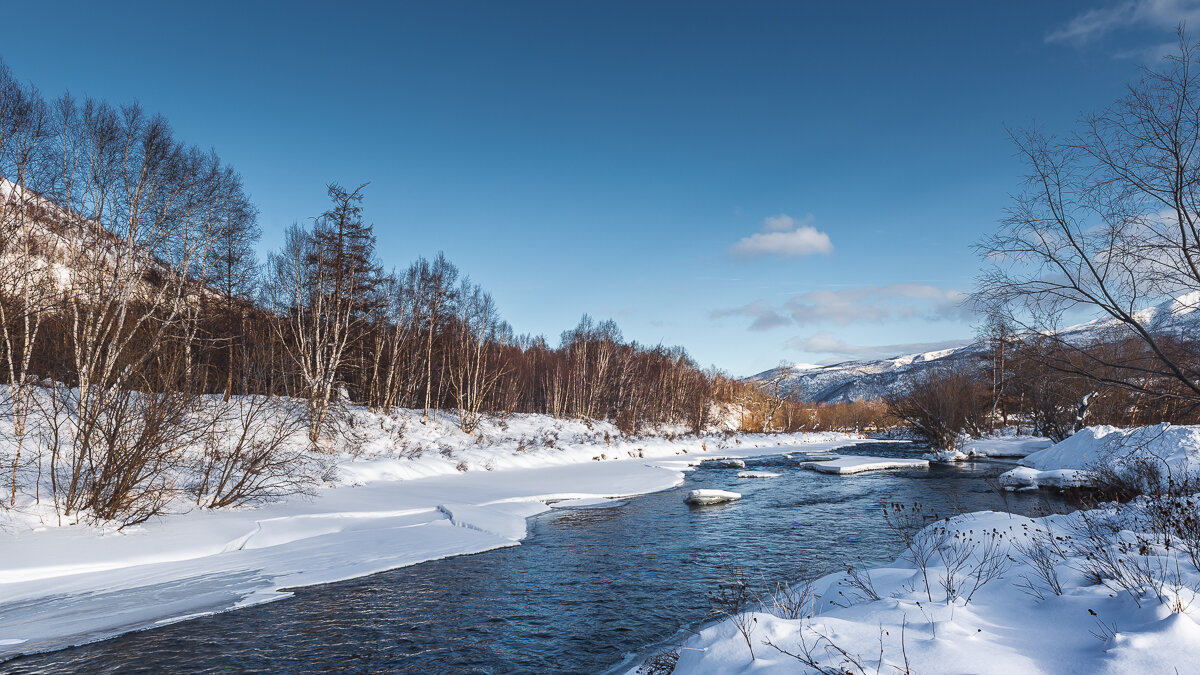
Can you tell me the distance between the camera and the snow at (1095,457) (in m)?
14.3

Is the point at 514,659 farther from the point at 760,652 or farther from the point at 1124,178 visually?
the point at 1124,178

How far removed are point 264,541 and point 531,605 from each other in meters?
6.09

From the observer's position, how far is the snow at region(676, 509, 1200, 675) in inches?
145

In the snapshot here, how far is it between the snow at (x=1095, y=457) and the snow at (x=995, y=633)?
10418mm

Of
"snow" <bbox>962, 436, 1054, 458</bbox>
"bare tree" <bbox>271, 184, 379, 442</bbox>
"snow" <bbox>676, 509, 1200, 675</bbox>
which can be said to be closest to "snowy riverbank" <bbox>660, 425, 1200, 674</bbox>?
"snow" <bbox>676, 509, 1200, 675</bbox>

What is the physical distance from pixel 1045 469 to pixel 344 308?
29872 millimetres

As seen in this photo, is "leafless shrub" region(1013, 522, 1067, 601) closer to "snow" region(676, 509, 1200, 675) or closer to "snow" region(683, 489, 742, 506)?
"snow" region(676, 509, 1200, 675)

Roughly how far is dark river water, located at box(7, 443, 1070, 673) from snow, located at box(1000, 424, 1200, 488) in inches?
111

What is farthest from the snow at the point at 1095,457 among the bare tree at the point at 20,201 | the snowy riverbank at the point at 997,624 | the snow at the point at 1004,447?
the bare tree at the point at 20,201

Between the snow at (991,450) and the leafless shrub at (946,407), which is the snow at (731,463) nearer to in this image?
the snow at (991,450)

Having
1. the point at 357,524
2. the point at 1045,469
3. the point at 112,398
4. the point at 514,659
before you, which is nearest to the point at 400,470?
the point at 357,524

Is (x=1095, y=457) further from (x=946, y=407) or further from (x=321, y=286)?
(x=321, y=286)

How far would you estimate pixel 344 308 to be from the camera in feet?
76.3

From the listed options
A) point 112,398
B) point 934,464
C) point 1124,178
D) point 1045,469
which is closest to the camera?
point 1124,178
